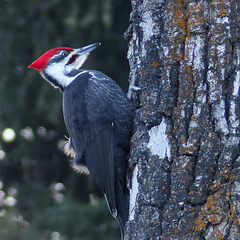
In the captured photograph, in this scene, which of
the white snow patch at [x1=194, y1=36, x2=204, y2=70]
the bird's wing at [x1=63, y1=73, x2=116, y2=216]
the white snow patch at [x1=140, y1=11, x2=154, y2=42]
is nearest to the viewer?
the white snow patch at [x1=194, y1=36, x2=204, y2=70]

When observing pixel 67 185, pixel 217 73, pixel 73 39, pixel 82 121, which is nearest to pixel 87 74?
pixel 82 121

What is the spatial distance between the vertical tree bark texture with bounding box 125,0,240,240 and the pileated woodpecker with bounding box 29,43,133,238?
443 millimetres

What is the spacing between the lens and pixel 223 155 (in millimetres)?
2479

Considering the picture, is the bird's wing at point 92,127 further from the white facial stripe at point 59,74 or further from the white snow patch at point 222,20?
the white snow patch at point 222,20

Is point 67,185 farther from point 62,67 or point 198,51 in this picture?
point 198,51

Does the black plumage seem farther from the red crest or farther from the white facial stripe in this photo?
the red crest

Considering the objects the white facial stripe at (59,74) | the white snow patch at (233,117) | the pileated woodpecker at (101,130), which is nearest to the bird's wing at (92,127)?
the pileated woodpecker at (101,130)

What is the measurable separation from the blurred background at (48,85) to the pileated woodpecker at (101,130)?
687 mm

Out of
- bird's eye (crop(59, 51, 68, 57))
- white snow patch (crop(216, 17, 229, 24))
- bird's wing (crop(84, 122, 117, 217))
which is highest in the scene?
white snow patch (crop(216, 17, 229, 24))

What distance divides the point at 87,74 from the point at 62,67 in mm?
425

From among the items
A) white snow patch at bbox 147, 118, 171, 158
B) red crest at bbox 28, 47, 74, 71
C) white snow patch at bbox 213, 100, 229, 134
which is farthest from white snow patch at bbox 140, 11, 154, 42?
red crest at bbox 28, 47, 74, 71

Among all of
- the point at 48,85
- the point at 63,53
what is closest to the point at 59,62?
the point at 63,53

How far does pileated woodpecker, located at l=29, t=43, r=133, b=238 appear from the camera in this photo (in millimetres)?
3385

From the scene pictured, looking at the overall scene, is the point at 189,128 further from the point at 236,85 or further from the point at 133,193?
the point at 133,193
